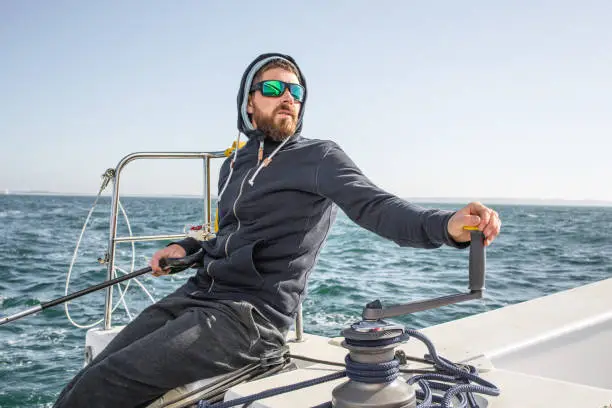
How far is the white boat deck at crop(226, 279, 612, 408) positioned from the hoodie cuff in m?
0.54

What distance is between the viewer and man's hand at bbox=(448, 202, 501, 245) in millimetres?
1235

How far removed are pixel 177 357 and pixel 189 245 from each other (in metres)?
0.66

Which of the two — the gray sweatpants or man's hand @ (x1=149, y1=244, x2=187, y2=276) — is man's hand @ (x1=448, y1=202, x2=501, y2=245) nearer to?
the gray sweatpants

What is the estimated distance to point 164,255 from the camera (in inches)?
87.0

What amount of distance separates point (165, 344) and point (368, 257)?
1079 centimetres

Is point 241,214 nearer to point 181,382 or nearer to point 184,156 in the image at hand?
point 181,382

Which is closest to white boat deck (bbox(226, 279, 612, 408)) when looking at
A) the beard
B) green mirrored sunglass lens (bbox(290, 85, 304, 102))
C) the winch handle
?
the winch handle

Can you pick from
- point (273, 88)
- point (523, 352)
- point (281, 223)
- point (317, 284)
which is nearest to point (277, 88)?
point (273, 88)

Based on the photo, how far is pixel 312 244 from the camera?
195 centimetres

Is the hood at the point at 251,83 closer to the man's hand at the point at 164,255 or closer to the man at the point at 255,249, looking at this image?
the man at the point at 255,249

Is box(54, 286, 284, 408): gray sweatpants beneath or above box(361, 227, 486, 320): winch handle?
beneath

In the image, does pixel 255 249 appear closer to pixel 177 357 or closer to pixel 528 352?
pixel 177 357

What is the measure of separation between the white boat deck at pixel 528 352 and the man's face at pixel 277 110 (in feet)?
2.64

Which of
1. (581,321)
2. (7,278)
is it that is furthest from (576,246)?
(581,321)
